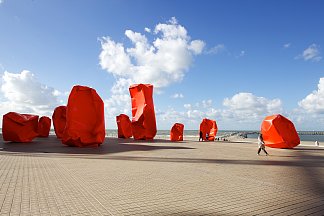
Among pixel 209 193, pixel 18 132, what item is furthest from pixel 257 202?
pixel 18 132

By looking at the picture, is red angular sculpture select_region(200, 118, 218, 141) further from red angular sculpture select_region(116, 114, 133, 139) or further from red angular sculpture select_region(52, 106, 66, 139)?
red angular sculpture select_region(52, 106, 66, 139)

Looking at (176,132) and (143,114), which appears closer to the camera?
(143,114)

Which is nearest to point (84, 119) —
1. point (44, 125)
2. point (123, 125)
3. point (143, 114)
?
point (143, 114)

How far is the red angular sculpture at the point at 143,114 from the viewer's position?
29.3 metres

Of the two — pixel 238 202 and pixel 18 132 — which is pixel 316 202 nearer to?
pixel 238 202

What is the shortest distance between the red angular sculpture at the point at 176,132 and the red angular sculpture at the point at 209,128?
3.15 metres

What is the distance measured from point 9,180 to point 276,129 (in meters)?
17.9

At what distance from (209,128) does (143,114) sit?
33.9 feet

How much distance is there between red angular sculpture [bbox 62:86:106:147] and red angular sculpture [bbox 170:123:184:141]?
13.8 m

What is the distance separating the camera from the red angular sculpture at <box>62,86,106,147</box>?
19.4 metres

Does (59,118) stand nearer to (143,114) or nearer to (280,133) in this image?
(143,114)

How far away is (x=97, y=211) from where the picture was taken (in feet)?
14.5

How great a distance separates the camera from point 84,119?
65.3ft

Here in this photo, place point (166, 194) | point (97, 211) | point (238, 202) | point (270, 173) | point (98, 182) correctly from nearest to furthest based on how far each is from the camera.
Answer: point (97, 211) < point (238, 202) < point (166, 194) < point (98, 182) < point (270, 173)
